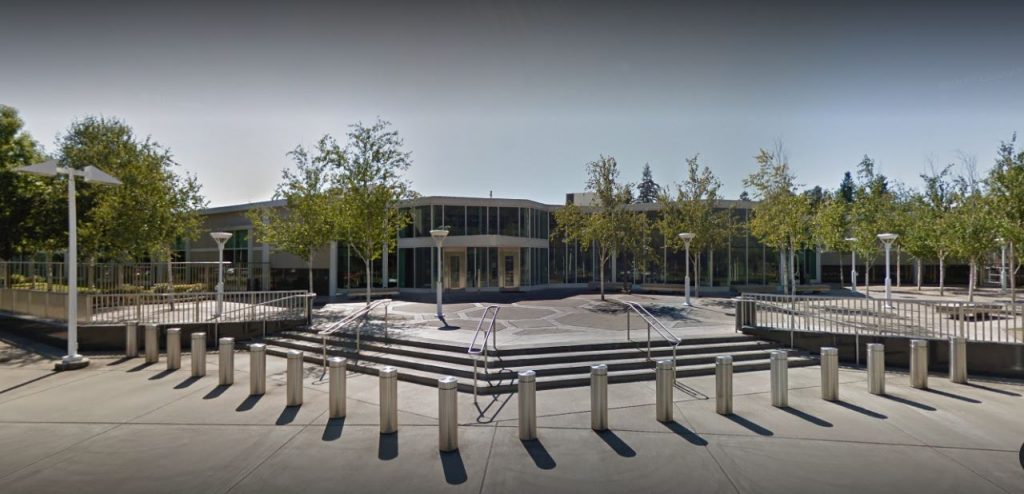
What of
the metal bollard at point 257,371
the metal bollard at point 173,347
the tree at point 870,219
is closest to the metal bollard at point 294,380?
the metal bollard at point 257,371

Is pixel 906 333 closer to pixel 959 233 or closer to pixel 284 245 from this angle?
pixel 959 233

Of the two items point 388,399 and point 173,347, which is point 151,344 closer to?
point 173,347

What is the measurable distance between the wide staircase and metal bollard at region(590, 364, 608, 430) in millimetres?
2202

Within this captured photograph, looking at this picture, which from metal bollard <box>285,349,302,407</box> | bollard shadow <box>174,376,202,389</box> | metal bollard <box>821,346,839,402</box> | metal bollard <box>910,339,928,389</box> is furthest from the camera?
bollard shadow <box>174,376,202,389</box>

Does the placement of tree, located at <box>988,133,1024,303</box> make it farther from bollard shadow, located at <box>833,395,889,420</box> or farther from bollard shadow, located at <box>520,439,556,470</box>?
bollard shadow, located at <box>520,439,556,470</box>

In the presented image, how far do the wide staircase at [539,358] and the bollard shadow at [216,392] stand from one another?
193cm

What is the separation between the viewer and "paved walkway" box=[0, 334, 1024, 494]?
4910 millimetres

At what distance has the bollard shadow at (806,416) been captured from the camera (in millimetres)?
6617

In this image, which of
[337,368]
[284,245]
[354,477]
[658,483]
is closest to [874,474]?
[658,483]

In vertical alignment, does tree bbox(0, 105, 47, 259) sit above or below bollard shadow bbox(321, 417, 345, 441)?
above

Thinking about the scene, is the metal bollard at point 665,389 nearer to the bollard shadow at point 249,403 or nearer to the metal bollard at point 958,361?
the bollard shadow at point 249,403

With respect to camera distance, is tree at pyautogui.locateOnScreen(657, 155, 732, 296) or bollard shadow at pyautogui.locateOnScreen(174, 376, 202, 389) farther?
tree at pyautogui.locateOnScreen(657, 155, 732, 296)

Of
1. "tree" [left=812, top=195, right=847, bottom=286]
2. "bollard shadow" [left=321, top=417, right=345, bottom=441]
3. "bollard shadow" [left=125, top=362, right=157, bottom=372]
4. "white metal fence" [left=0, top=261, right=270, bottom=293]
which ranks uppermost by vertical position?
"tree" [left=812, top=195, right=847, bottom=286]

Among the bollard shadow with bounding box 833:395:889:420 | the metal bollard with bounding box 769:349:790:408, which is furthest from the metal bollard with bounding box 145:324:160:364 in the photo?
A: the bollard shadow with bounding box 833:395:889:420
